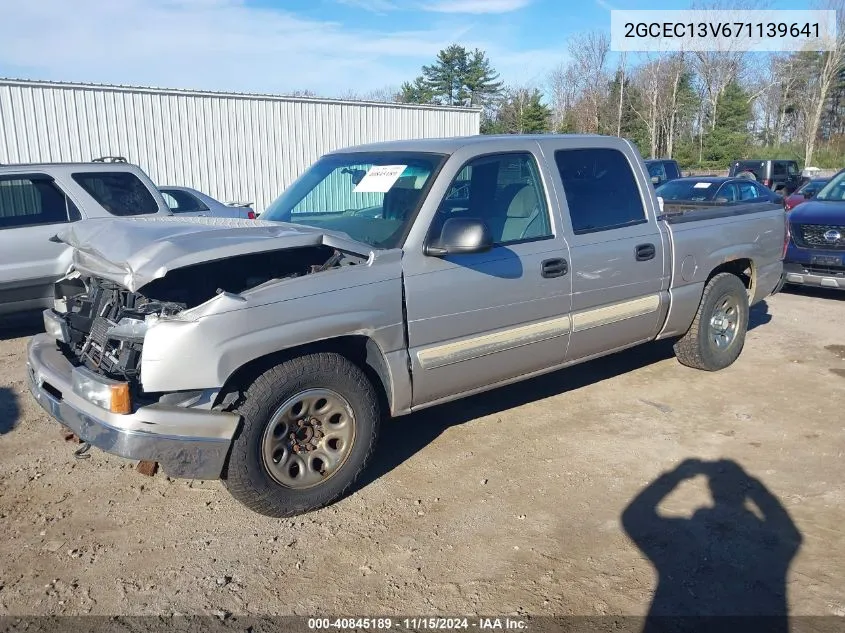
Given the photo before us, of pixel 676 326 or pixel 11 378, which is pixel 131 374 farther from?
pixel 676 326

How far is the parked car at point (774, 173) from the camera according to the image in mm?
25438

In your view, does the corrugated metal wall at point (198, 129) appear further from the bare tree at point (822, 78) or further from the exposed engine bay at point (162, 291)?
the bare tree at point (822, 78)

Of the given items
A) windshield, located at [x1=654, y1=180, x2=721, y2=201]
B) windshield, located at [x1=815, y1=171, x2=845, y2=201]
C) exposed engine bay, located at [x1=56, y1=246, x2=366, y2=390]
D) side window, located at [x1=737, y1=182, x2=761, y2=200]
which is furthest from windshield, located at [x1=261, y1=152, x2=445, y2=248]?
side window, located at [x1=737, y1=182, x2=761, y2=200]

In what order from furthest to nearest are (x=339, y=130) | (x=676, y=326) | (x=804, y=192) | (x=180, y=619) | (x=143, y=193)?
(x=339, y=130)
(x=804, y=192)
(x=143, y=193)
(x=676, y=326)
(x=180, y=619)

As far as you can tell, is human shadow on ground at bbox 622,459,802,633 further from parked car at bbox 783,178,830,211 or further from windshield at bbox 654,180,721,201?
parked car at bbox 783,178,830,211

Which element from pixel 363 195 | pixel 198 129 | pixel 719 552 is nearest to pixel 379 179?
pixel 363 195

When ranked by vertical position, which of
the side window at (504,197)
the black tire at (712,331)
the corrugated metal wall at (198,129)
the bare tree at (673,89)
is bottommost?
the black tire at (712,331)

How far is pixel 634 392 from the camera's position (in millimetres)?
5742

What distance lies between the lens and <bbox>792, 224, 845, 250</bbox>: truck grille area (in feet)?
30.7

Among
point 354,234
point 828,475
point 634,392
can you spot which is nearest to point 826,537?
point 828,475

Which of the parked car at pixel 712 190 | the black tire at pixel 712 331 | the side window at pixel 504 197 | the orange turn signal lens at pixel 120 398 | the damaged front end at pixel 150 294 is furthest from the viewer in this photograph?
the parked car at pixel 712 190

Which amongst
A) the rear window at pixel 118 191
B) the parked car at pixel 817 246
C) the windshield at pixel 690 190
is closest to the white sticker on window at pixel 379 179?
the rear window at pixel 118 191

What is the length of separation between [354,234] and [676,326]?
9.65 ft

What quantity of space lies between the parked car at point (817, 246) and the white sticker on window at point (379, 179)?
24.0 ft
